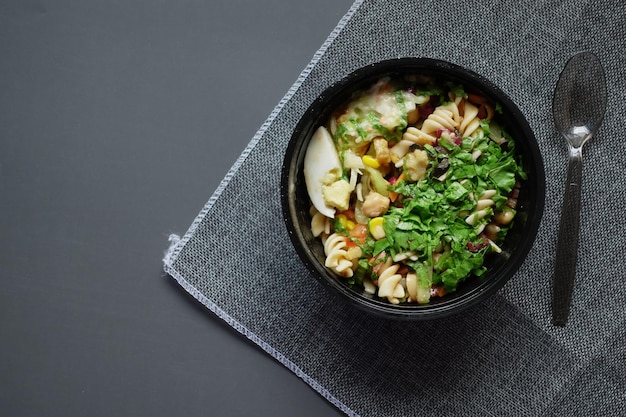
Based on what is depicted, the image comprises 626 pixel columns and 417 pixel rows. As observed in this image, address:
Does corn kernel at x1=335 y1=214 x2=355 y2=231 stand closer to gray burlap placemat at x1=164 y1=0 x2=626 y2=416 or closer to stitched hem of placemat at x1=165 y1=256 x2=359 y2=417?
gray burlap placemat at x1=164 y1=0 x2=626 y2=416

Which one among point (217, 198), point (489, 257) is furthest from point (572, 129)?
point (217, 198)

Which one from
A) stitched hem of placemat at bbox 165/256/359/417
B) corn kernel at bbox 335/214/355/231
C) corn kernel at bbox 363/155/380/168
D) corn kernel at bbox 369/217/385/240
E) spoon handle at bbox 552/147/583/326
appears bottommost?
stitched hem of placemat at bbox 165/256/359/417

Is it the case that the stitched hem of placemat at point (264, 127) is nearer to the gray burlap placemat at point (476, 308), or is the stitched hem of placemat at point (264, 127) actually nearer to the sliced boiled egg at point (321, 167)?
the gray burlap placemat at point (476, 308)

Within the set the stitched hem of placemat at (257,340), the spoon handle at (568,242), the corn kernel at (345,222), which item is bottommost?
the stitched hem of placemat at (257,340)

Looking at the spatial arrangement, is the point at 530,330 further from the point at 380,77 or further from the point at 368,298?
the point at 380,77

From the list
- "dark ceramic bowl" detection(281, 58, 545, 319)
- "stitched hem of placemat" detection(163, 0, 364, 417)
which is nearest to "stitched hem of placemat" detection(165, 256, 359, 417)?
"stitched hem of placemat" detection(163, 0, 364, 417)

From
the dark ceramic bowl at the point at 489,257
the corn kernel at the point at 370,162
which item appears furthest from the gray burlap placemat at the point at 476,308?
the corn kernel at the point at 370,162
